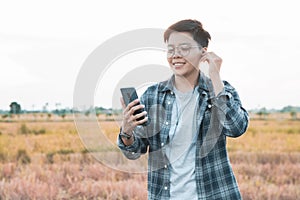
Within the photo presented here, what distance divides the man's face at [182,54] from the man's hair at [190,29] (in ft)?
0.05

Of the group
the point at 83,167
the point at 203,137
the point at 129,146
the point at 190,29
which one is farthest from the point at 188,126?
the point at 83,167

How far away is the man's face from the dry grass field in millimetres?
1803

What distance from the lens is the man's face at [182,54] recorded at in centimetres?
156

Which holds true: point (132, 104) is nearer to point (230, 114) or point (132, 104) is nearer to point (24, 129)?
point (230, 114)

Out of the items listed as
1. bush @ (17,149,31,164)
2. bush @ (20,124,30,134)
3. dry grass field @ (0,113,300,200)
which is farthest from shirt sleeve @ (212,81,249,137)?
bush @ (20,124,30,134)

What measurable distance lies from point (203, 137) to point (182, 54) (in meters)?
0.26

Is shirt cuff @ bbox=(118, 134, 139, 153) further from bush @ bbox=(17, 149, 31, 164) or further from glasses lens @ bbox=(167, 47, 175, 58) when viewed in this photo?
bush @ bbox=(17, 149, 31, 164)

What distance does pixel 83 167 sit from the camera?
394 centimetres

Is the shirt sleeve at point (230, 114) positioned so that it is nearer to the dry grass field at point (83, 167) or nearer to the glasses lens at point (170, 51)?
the glasses lens at point (170, 51)

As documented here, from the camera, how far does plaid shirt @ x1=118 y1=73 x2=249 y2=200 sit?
5.07ft

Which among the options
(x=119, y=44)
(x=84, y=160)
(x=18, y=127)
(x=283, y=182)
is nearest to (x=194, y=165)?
(x=119, y=44)

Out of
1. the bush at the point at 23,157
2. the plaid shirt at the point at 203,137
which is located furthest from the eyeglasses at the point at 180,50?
the bush at the point at 23,157

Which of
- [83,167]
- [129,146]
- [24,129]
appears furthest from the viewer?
[24,129]

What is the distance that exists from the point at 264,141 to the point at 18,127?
233cm
